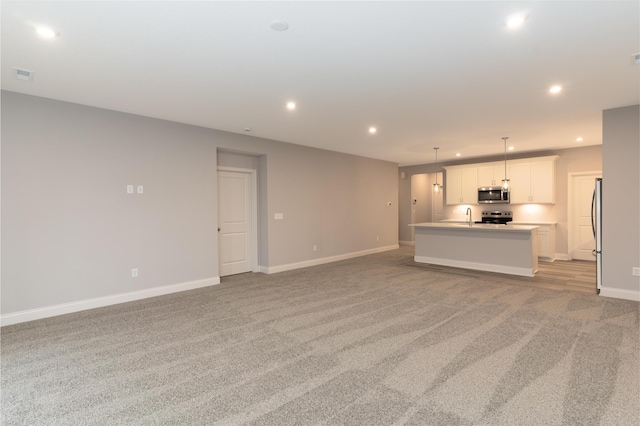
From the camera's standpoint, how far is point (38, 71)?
3240 mm

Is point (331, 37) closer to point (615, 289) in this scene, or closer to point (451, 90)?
point (451, 90)

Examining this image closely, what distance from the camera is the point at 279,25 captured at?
2.44 m

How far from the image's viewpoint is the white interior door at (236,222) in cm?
617

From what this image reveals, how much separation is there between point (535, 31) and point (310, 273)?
5.10 m

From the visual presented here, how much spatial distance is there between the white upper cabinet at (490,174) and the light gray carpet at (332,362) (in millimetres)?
4437

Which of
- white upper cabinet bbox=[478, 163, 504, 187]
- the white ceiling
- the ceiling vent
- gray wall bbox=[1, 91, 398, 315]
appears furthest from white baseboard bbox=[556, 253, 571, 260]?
the ceiling vent

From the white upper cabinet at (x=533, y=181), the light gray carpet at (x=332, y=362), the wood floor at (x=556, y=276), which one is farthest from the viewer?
the white upper cabinet at (x=533, y=181)

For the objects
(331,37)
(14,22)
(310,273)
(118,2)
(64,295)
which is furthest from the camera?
(310,273)

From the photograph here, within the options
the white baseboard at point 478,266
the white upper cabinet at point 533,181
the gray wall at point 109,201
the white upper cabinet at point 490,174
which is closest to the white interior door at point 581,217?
the white upper cabinet at point 533,181

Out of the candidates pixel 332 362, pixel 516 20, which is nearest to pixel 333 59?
pixel 516 20

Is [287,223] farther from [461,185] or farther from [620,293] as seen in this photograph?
[620,293]

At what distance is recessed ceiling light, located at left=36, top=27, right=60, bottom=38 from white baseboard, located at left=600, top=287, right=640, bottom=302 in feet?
23.6

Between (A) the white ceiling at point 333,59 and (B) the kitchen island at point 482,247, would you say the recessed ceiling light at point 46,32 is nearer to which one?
(A) the white ceiling at point 333,59

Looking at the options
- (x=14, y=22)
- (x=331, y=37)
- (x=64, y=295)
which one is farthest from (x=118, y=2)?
(x=64, y=295)
